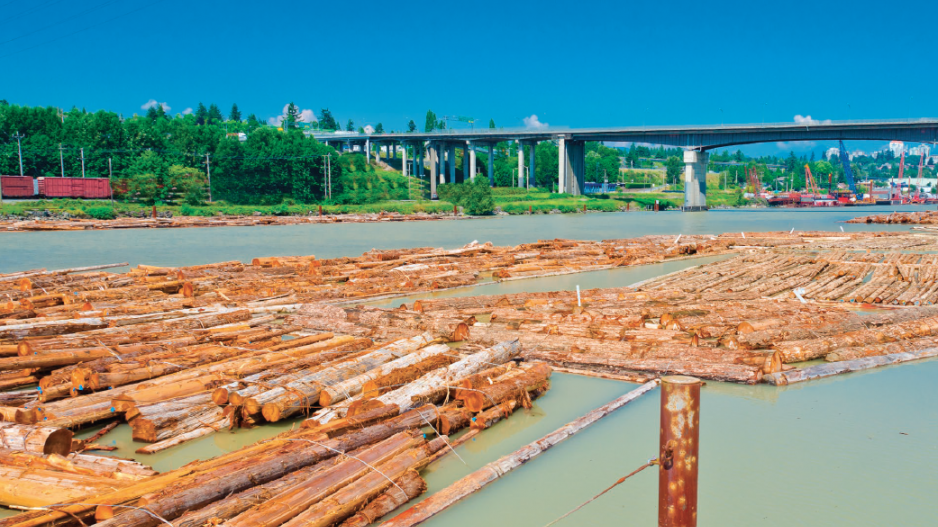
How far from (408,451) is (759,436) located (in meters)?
4.75

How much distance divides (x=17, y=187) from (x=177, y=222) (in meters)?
29.1

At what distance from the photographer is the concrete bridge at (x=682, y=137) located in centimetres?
8906

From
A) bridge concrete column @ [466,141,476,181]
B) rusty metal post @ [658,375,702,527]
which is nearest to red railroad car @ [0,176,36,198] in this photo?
bridge concrete column @ [466,141,476,181]

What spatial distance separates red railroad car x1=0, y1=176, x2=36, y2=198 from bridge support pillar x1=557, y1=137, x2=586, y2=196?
242 feet

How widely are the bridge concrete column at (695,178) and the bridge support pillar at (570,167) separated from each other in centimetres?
1919

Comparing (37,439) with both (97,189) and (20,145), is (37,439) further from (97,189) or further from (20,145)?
(20,145)

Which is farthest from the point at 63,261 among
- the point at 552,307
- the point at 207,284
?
the point at 552,307

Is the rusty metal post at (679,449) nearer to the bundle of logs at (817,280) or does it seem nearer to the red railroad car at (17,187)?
the bundle of logs at (817,280)

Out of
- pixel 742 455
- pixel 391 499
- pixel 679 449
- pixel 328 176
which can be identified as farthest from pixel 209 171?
pixel 679 449

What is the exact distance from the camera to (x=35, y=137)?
307ft

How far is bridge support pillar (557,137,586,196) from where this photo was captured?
11675 centimetres

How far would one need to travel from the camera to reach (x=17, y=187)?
7906 cm

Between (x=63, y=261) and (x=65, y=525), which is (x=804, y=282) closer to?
(x=65, y=525)

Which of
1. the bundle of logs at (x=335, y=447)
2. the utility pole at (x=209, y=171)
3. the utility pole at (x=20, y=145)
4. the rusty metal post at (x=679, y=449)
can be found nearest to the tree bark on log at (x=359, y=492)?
the bundle of logs at (x=335, y=447)
